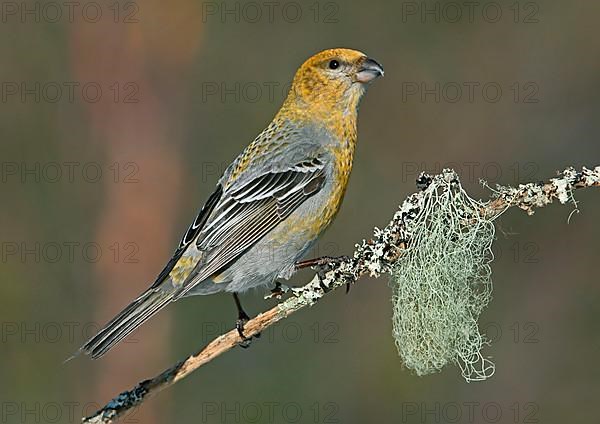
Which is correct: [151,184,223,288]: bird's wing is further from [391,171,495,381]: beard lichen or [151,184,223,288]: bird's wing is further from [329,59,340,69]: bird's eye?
[391,171,495,381]: beard lichen

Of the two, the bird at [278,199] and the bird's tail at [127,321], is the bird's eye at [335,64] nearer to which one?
the bird at [278,199]

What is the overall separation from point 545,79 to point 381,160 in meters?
1.92

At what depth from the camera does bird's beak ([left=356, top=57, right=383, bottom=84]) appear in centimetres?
523

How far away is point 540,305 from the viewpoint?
807 centimetres

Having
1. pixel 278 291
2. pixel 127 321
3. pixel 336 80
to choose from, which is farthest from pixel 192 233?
pixel 336 80

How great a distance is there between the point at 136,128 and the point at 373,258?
16.5 ft

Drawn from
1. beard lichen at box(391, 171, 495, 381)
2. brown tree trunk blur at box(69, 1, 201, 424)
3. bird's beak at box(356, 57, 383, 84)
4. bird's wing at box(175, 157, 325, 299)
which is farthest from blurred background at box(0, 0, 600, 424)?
beard lichen at box(391, 171, 495, 381)

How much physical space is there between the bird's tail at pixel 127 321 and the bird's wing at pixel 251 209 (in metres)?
0.26

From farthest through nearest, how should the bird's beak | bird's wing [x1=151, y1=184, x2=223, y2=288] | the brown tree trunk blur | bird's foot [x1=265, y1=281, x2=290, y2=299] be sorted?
the brown tree trunk blur, the bird's beak, bird's wing [x1=151, y1=184, x2=223, y2=288], bird's foot [x1=265, y1=281, x2=290, y2=299]

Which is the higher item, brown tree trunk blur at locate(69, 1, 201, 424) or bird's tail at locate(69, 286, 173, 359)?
brown tree trunk blur at locate(69, 1, 201, 424)

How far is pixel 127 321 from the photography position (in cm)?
438

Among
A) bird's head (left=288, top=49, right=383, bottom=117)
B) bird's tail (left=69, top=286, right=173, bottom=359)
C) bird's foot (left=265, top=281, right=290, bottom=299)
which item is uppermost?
bird's head (left=288, top=49, right=383, bottom=117)

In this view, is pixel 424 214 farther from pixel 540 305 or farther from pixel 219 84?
pixel 219 84

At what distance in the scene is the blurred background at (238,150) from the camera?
741 cm
